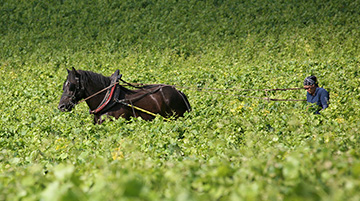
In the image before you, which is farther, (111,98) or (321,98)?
(111,98)

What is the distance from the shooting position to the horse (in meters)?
9.30

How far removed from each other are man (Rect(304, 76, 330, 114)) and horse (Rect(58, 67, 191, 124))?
9.41 ft

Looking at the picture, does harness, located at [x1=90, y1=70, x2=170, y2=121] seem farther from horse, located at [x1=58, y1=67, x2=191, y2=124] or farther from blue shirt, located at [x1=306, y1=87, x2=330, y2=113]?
blue shirt, located at [x1=306, y1=87, x2=330, y2=113]

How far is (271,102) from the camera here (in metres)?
10.6

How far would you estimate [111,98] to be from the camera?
30.7 ft

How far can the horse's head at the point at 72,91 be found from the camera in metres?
9.22

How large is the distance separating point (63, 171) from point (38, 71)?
18532 mm

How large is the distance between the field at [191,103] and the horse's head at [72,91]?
1.25ft

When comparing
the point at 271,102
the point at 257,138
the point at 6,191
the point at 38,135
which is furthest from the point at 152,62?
the point at 6,191

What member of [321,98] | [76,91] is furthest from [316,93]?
[76,91]

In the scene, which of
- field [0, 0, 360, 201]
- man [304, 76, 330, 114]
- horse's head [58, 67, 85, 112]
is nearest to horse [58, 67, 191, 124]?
horse's head [58, 67, 85, 112]

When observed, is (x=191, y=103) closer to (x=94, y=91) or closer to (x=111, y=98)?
(x=111, y=98)

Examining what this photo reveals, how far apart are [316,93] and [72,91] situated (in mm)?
5118

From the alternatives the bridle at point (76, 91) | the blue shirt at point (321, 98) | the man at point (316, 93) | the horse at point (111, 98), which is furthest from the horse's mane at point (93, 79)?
the blue shirt at point (321, 98)
